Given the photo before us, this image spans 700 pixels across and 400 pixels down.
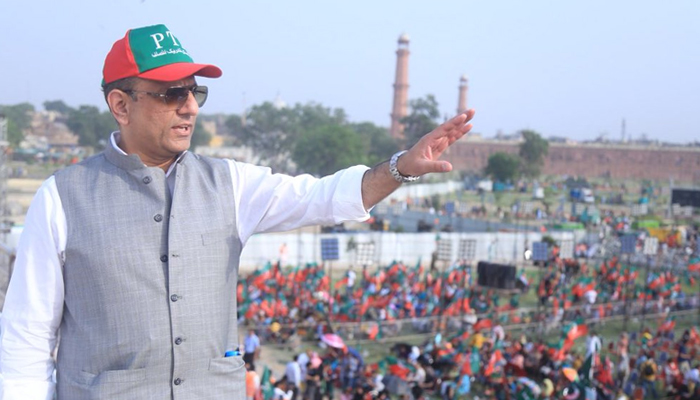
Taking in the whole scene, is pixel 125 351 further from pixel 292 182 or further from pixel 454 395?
pixel 454 395

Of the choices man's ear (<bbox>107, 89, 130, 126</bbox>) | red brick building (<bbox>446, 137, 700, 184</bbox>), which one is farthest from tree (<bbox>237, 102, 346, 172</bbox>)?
man's ear (<bbox>107, 89, 130, 126</bbox>)

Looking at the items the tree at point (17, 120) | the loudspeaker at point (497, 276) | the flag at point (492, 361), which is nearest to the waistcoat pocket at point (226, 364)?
the flag at point (492, 361)

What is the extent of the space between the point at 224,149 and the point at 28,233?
5728 centimetres

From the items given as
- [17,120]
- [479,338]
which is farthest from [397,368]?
[17,120]

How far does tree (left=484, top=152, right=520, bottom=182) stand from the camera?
4112cm

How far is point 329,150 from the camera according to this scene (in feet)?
133

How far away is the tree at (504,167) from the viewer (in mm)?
41125

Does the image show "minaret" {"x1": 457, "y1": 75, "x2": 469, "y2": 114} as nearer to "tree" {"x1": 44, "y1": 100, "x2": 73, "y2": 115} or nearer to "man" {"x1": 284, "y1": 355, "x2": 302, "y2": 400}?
"tree" {"x1": 44, "y1": 100, "x2": 73, "y2": 115}

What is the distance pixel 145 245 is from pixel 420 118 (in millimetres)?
46732

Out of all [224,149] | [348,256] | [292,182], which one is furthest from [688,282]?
[224,149]

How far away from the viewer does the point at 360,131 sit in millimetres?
55438

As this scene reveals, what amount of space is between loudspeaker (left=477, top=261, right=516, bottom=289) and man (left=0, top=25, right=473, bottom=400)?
11.9m

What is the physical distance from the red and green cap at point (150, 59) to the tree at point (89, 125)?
47720 mm

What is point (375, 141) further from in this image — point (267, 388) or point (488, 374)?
point (267, 388)
